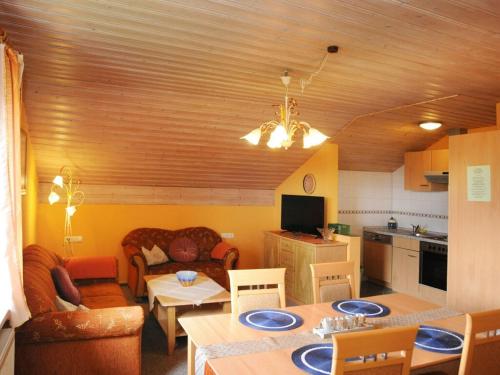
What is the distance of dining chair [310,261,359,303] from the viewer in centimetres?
299

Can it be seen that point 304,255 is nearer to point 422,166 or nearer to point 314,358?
point 422,166

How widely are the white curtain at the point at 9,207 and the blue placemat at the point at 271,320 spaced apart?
1260mm

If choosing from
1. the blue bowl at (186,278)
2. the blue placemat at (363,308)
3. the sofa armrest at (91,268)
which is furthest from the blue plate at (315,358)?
the sofa armrest at (91,268)

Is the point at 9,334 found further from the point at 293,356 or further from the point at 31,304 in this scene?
the point at 293,356

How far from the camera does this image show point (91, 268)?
4.61 m

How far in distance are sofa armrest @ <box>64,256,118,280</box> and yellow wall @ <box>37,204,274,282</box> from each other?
1001 millimetres

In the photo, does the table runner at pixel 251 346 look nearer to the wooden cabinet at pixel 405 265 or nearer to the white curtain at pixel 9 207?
the white curtain at pixel 9 207

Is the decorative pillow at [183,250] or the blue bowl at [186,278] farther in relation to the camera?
the decorative pillow at [183,250]

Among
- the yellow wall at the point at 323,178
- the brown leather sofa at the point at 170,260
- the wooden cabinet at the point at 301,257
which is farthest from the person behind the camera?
the yellow wall at the point at 323,178

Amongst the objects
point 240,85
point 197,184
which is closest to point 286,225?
point 197,184

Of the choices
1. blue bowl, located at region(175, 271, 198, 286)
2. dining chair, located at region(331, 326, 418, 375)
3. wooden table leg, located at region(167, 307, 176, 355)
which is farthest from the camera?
blue bowl, located at region(175, 271, 198, 286)

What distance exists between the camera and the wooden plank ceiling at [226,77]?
8.18ft

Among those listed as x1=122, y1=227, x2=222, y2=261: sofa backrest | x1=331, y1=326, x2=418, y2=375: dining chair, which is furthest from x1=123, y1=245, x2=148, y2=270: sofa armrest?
x1=331, y1=326, x2=418, y2=375: dining chair

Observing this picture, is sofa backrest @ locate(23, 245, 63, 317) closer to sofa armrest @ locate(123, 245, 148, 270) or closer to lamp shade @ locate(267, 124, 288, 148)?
sofa armrest @ locate(123, 245, 148, 270)
